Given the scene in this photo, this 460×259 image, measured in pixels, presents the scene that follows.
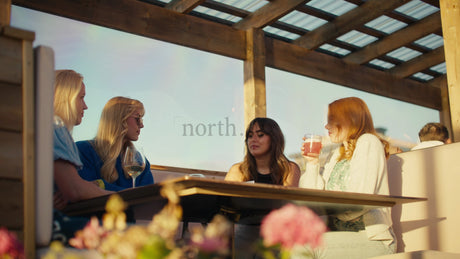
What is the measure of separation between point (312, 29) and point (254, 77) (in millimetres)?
1459

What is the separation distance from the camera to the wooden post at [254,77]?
711 centimetres

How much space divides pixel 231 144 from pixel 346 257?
5.47 m

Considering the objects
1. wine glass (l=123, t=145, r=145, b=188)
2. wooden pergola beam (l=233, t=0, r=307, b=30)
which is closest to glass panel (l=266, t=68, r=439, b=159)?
wooden pergola beam (l=233, t=0, r=307, b=30)

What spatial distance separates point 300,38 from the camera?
8258 millimetres

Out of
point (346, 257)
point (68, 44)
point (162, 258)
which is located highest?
point (68, 44)

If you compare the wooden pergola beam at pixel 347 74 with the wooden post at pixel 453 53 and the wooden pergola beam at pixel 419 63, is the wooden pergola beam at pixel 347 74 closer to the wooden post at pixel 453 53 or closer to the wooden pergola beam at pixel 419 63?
the wooden pergola beam at pixel 419 63

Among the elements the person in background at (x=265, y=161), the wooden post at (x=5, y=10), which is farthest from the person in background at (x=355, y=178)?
the wooden post at (x=5, y=10)

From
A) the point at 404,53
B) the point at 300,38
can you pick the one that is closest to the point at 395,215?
the point at 300,38

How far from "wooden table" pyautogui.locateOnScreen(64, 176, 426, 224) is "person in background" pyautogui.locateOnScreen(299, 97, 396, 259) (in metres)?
0.17

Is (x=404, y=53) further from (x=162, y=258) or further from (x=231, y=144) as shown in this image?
(x=162, y=258)

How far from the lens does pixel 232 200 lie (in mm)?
2027

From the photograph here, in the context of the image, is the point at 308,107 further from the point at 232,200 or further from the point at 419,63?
the point at 232,200

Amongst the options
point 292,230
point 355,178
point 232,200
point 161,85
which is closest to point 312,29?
point 161,85

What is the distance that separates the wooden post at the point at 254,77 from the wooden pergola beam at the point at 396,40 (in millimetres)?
2086
